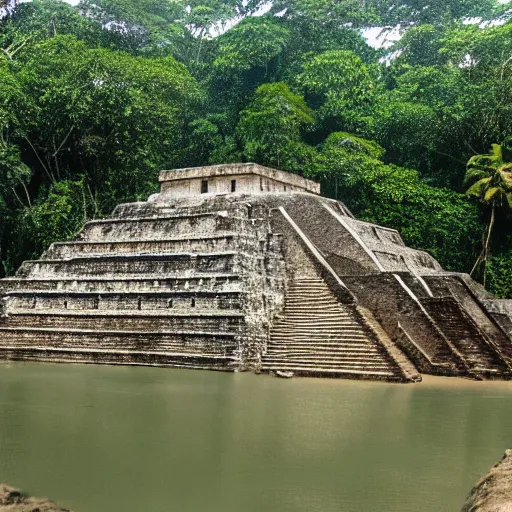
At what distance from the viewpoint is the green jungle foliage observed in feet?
68.7

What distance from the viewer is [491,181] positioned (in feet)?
66.2

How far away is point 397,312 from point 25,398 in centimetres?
685

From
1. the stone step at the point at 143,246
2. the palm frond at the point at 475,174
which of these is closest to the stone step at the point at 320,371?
the stone step at the point at 143,246

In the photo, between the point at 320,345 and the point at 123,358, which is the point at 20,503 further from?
the point at 123,358

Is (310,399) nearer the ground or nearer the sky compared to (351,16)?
nearer the ground

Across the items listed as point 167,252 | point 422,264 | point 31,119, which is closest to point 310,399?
point 167,252

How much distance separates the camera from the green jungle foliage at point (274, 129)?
20.9m

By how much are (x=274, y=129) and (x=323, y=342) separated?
43.4ft

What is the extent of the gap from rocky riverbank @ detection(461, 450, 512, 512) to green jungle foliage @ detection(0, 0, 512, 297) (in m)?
16.1

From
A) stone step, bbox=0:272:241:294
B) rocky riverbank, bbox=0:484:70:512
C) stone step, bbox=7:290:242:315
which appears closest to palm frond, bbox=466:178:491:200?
stone step, bbox=0:272:241:294

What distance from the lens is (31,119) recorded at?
71.7 feet

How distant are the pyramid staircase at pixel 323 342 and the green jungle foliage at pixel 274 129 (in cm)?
848

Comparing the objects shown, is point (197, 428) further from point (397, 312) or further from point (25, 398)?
point (397, 312)

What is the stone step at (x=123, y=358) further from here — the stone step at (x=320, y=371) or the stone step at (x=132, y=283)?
the stone step at (x=132, y=283)
